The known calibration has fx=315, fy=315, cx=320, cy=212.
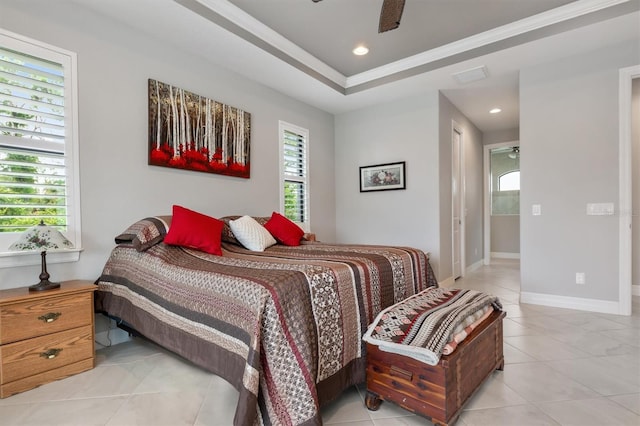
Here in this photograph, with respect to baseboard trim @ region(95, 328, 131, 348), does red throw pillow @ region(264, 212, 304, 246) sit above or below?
above

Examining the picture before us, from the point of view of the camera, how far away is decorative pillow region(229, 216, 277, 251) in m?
2.83

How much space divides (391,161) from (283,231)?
2072 mm

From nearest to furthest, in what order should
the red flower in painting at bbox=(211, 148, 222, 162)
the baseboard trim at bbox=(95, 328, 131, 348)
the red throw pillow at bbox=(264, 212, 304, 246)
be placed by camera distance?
the baseboard trim at bbox=(95, 328, 131, 348)
the red throw pillow at bbox=(264, 212, 304, 246)
the red flower in painting at bbox=(211, 148, 222, 162)

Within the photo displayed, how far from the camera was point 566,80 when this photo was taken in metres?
3.28

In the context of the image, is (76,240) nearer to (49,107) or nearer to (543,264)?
(49,107)

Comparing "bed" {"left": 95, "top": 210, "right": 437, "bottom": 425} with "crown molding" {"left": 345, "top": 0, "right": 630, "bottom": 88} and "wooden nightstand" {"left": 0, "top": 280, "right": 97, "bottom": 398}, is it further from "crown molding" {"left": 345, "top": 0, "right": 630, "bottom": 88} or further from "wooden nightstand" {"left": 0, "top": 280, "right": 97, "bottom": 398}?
"crown molding" {"left": 345, "top": 0, "right": 630, "bottom": 88}

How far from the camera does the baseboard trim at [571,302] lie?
3.08 metres

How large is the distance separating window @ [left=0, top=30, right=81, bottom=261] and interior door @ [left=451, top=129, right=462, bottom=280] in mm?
4326

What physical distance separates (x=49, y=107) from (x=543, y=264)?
468cm

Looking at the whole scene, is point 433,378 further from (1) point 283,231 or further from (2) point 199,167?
(2) point 199,167

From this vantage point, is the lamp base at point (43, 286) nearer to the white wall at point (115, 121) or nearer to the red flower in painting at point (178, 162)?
the white wall at point (115, 121)

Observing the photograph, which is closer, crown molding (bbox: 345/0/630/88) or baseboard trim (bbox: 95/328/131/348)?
baseboard trim (bbox: 95/328/131/348)

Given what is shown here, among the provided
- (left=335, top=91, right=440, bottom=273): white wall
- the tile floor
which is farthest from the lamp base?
(left=335, top=91, right=440, bottom=273): white wall

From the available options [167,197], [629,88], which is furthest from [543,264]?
[167,197]
